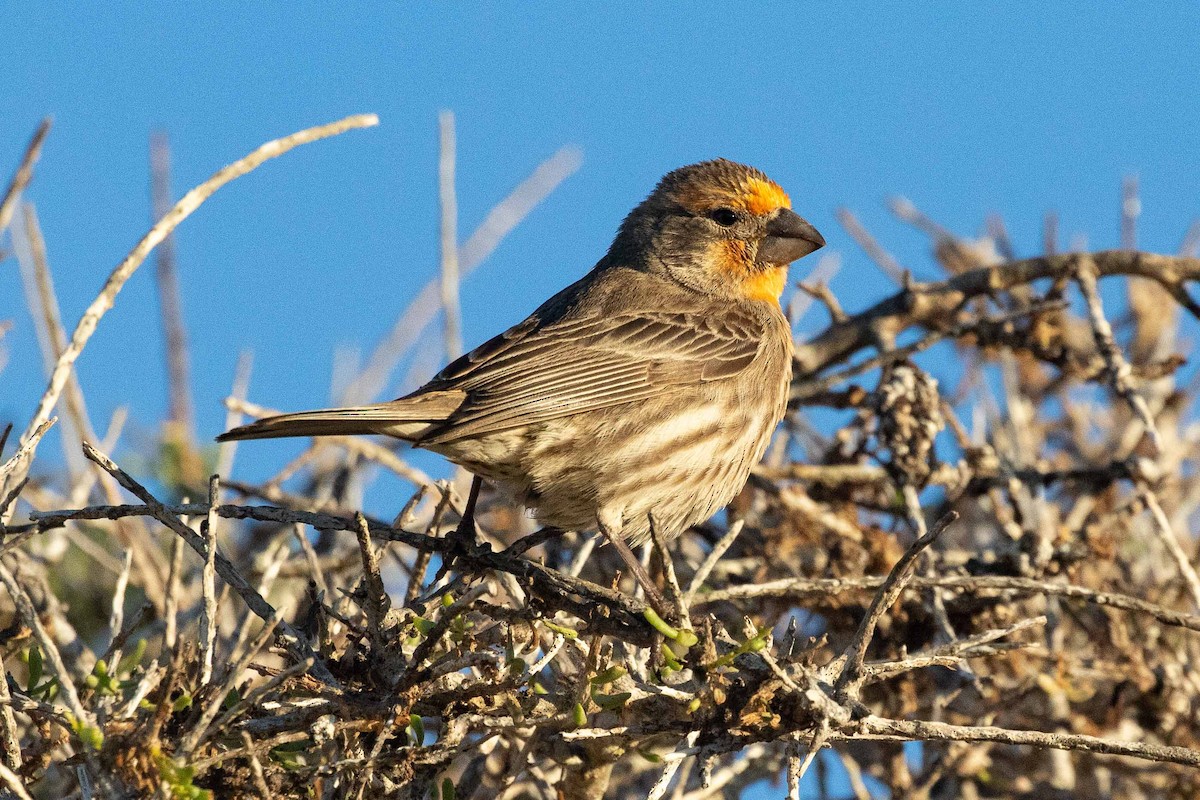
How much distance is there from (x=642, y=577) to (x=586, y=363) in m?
1.18

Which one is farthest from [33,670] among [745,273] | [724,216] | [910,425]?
[724,216]

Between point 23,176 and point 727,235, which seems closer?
point 23,176

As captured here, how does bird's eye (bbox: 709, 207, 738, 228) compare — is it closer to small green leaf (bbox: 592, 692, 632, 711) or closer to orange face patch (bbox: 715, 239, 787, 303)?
orange face patch (bbox: 715, 239, 787, 303)

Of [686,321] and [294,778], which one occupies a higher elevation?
[686,321]

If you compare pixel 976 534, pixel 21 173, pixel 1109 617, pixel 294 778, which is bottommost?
pixel 294 778

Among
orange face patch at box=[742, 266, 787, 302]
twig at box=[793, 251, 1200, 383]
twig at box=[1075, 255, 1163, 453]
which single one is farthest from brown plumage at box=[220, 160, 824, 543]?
twig at box=[1075, 255, 1163, 453]

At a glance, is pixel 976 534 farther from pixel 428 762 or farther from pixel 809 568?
pixel 428 762

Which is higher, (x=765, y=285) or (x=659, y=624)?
(x=765, y=285)

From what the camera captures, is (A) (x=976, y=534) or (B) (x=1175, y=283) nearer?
(B) (x=1175, y=283)

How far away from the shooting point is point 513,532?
7.00 metres

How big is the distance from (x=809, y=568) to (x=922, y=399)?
2.87 feet

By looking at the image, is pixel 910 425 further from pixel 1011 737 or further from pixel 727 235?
pixel 1011 737

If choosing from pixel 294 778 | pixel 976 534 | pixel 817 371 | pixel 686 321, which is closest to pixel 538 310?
pixel 686 321

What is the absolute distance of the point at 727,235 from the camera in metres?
6.92
